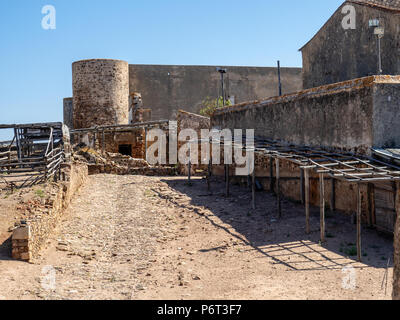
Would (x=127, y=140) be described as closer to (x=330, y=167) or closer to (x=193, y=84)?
(x=193, y=84)

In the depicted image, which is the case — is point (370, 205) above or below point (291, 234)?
above

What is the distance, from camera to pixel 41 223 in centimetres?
937

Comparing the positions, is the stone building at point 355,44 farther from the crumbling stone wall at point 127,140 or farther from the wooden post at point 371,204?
the crumbling stone wall at point 127,140

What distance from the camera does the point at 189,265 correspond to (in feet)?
31.0

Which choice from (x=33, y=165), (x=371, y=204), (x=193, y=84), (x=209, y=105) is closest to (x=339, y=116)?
(x=371, y=204)

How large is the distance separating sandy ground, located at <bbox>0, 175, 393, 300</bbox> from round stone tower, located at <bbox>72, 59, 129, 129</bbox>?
11095 millimetres

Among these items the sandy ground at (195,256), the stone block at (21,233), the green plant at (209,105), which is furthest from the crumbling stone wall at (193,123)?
the stone block at (21,233)

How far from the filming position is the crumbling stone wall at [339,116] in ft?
36.4

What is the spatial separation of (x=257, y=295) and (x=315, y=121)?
728 centimetres

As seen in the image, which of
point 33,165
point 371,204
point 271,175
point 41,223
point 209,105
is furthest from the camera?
point 209,105

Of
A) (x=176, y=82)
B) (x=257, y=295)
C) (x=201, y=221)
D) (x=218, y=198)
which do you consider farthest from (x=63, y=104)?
(x=257, y=295)

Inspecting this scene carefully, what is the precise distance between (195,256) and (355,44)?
10016mm
